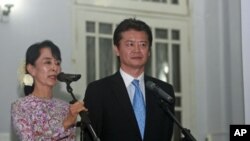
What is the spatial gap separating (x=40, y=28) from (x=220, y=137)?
2.01 m

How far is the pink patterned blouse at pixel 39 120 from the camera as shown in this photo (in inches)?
90.9

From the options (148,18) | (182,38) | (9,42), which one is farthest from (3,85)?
(182,38)

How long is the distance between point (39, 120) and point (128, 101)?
516 mm

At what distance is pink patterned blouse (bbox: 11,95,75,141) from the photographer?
2.31m

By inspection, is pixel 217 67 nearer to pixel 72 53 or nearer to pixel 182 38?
pixel 182 38

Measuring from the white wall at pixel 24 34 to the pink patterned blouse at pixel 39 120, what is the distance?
3.69ft

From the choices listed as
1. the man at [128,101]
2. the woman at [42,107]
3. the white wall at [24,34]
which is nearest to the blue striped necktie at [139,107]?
the man at [128,101]

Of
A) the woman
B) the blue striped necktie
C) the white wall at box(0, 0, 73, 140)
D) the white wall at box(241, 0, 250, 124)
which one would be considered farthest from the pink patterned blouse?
the white wall at box(241, 0, 250, 124)

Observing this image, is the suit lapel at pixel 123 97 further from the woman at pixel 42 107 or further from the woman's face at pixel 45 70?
the woman's face at pixel 45 70

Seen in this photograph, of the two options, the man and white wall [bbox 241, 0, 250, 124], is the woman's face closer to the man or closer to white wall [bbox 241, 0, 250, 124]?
the man

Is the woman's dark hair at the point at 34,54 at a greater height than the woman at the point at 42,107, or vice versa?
the woman's dark hair at the point at 34,54

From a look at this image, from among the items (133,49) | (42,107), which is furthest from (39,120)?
(133,49)

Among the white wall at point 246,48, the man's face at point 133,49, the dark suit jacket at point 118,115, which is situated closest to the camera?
the dark suit jacket at point 118,115

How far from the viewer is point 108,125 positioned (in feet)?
7.09
